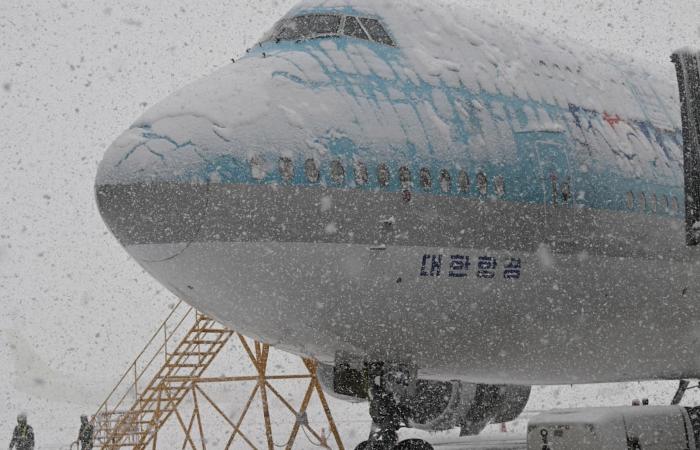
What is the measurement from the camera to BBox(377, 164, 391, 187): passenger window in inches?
364

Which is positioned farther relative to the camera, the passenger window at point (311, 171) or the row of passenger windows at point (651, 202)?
the row of passenger windows at point (651, 202)

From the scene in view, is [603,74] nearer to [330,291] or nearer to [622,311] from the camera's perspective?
[622,311]

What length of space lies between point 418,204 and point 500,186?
1.07 meters

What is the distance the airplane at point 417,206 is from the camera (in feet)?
Result: 28.9

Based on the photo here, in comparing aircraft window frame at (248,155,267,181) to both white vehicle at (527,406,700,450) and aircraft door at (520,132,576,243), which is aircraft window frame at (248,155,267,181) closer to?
aircraft door at (520,132,576,243)

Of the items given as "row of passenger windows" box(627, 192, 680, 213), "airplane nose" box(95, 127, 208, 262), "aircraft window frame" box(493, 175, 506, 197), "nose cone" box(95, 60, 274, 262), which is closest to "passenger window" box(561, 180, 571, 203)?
"aircraft window frame" box(493, 175, 506, 197)

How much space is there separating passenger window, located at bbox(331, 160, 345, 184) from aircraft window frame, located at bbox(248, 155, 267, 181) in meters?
0.65

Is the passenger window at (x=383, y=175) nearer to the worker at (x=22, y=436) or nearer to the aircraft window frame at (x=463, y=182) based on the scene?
the aircraft window frame at (x=463, y=182)

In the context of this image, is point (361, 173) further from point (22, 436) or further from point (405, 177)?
point (22, 436)

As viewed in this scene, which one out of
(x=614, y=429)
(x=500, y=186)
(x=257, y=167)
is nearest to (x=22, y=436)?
(x=614, y=429)

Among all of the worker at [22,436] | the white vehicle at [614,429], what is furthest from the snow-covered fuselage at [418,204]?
the worker at [22,436]

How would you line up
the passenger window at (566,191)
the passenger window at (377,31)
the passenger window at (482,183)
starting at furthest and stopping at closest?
the passenger window at (566,191) → the passenger window at (377,31) → the passenger window at (482,183)

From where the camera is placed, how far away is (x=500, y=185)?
1005 cm

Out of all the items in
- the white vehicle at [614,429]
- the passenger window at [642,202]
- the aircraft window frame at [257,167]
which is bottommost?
the white vehicle at [614,429]
